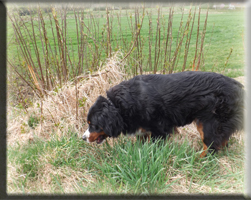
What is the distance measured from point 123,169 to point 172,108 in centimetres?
117

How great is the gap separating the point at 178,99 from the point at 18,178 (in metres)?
2.48

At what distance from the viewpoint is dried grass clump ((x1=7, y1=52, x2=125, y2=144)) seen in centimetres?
375

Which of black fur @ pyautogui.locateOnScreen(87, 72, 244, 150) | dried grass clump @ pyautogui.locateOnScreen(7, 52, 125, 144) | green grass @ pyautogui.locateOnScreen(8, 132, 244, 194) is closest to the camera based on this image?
green grass @ pyautogui.locateOnScreen(8, 132, 244, 194)

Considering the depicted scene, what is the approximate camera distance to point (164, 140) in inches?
127

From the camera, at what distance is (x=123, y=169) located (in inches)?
103

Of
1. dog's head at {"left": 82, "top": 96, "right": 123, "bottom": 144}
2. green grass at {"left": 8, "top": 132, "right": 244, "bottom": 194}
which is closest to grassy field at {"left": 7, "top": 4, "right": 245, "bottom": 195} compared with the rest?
green grass at {"left": 8, "top": 132, "right": 244, "bottom": 194}

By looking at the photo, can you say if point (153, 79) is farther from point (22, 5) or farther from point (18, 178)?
point (22, 5)

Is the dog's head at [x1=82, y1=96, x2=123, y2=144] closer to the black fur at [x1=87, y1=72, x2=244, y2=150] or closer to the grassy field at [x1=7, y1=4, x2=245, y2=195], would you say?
the black fur at [x1=87, y1=72, x2=244, y2=150]

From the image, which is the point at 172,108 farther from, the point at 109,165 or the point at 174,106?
the point at 109,165

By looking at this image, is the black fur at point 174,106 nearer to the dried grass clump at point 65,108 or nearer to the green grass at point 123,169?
the green grass at point 123,169

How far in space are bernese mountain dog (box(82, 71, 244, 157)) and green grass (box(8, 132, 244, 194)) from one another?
288 mm

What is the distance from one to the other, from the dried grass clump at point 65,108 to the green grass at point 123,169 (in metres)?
0.51

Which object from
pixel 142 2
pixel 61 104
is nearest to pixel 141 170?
pixel 61 104

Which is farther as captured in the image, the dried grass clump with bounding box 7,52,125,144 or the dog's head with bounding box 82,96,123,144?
the dried grass clump with bounding box 7,52,125,144
